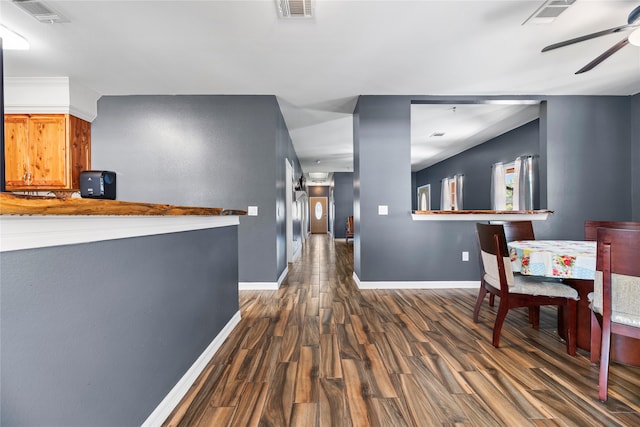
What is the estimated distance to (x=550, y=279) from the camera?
2.21 metres

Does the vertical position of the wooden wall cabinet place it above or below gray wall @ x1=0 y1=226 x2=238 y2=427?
above

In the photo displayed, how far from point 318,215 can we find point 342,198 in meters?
4.18

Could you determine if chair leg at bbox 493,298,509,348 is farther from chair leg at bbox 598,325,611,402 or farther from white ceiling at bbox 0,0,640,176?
white ceiling at bbox 0,0,640,176

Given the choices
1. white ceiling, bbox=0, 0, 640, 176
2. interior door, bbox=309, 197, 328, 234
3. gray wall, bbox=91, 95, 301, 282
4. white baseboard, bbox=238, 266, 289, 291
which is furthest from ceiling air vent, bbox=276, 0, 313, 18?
interior door, bbox=309, 197, 328, 234

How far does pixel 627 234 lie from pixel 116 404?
2.31 metres

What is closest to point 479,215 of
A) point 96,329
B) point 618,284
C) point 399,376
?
point 618,284

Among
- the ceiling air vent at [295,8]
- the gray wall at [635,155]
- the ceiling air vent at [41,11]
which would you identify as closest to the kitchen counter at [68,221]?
the ceiling air vent at [295,8]

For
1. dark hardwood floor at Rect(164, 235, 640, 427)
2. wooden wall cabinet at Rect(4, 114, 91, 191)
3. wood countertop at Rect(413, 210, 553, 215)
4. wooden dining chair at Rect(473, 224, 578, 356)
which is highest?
wooden wall cabinet at Rect(4, 114, 91, 191)

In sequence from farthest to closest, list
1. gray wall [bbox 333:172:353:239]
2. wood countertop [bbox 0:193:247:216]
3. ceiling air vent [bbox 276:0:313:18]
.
→ gray wall [bbox 333:172:353:239]
ceiling air vent [bbox 276:0:313:18]
wood countertop [bbox 0:193:247:216]

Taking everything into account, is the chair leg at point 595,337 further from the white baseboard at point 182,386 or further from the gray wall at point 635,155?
the gray wall at point 635,155

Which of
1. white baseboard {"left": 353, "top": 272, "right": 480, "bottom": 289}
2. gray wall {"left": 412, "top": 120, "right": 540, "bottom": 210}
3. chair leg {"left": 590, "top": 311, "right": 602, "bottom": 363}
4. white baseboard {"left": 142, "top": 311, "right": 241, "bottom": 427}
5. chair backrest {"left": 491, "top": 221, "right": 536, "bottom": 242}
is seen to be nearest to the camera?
white baseboard {"left": 142, "top": 311, "right": 241, "bottom": 427}

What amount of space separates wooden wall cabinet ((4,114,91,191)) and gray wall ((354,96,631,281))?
355 centimetres

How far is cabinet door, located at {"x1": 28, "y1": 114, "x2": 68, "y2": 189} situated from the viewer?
3330 mm

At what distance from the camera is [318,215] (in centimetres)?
1460
